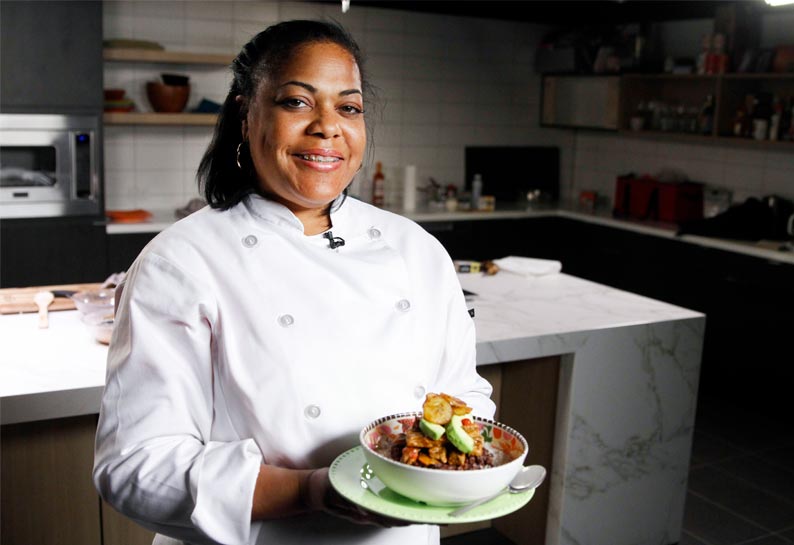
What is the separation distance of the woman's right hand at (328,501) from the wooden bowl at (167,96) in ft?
12.9

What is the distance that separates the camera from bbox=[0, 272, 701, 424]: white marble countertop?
192 centimetres

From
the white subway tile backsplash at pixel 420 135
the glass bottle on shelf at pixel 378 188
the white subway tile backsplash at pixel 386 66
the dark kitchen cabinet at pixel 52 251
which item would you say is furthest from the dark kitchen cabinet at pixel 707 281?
the dark kitchen cabinet at pixel 52 251

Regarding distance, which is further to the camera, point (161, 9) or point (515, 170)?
point (515, 170)

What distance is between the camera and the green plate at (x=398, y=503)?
1.10 meters

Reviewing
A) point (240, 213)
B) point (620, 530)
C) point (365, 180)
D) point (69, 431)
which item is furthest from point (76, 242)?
point (240, 213)

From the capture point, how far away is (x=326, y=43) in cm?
124

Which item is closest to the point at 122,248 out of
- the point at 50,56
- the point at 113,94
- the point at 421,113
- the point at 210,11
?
the point at 113,94

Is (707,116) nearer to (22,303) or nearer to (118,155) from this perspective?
(118,155)

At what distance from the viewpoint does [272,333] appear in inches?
47.3

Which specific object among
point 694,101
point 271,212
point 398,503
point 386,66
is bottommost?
point 398,503

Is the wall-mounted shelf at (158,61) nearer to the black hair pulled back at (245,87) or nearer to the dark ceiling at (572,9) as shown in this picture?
the dark ceiling at (572,9)

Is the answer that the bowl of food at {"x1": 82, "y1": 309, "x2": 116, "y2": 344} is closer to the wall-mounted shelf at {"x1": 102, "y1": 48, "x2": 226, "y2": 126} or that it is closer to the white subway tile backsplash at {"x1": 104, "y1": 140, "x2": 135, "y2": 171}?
the wall-mounted shelf at {"x1": 102, "y1": 48, "x2": 226, "y2": 126}

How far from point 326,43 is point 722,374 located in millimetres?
3944

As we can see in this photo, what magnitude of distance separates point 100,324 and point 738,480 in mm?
2722
